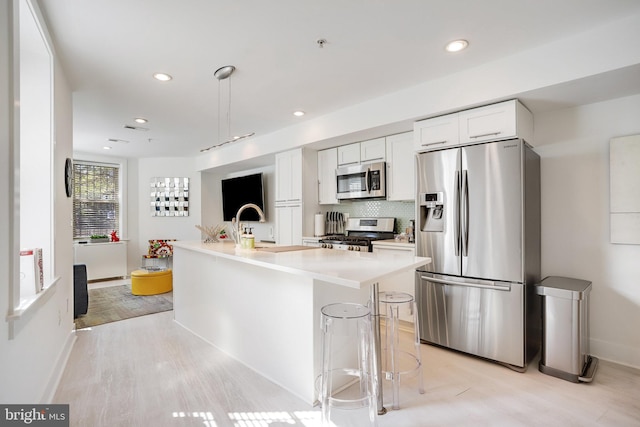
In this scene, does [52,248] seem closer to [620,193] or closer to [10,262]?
[10,262]

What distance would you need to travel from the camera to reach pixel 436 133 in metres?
3.01

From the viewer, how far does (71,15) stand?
2049mm

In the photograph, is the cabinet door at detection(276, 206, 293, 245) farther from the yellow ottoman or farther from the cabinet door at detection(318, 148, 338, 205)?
the yellow ottoman

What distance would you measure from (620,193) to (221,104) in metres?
3.85

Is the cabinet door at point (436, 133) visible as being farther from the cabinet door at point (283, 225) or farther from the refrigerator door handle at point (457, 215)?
the cabinet door at point (283, 225)

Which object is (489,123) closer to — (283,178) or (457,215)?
(457,215)

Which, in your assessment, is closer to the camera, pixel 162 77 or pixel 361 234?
pixel 162 77

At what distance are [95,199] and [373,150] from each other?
18.6 feet

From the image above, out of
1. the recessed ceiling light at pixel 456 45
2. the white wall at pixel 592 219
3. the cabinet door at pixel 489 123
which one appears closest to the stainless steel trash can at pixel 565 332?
the white wall at pixel 592 219

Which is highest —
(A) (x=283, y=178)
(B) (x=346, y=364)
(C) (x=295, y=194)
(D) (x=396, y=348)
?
(A) (x=283, y=178)

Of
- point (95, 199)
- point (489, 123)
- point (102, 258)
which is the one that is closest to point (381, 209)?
point (489, 123)

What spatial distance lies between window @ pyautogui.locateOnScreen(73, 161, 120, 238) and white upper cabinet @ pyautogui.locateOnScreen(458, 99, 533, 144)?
6.67 m

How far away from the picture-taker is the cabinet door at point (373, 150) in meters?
3.93

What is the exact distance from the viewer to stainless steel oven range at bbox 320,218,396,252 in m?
3.79
